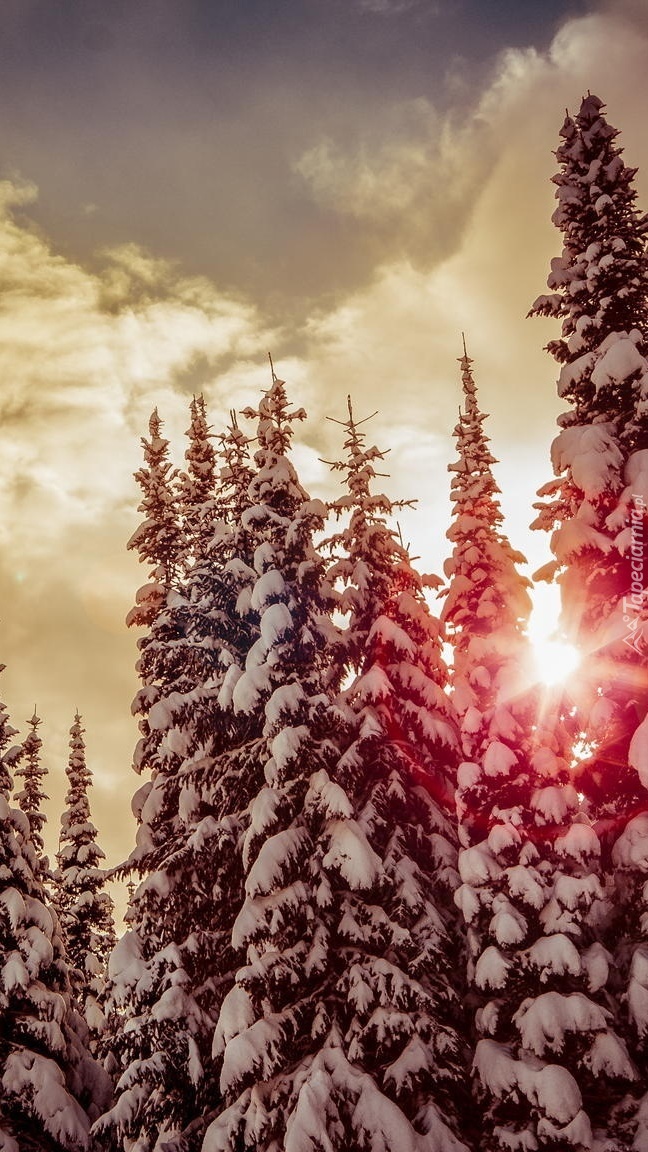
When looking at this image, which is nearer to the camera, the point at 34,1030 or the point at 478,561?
the point at 34,1030

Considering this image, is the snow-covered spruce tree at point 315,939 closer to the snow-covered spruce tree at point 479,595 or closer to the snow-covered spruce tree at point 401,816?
the snow-covered spruce tree at point 401,816

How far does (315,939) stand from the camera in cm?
1587

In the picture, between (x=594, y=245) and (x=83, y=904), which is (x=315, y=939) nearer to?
(x=594, y=245)

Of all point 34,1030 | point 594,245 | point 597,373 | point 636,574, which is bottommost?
point 34,1030

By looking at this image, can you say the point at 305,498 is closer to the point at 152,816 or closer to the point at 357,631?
the point at 357,631

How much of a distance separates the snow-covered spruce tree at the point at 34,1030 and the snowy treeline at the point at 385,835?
7cm

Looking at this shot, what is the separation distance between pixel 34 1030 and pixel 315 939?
862cm

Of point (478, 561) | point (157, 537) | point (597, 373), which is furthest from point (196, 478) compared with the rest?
point (597, 373)

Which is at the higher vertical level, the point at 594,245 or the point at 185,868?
the point at 594,245

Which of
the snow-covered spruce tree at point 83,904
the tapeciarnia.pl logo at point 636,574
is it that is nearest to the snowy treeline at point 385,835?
the tapeciarnia.pl logo at point 636,574

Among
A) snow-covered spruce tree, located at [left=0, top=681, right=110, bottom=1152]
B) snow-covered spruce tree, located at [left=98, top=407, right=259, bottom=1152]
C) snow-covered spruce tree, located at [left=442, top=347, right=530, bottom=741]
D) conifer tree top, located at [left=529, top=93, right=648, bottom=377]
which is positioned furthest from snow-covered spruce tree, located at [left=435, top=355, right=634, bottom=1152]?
snow-covered spruce tree, located at [left=0, top=681, right=110, bottom=1152]

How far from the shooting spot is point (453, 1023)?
1788 centimetres

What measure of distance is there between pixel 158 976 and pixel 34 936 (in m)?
3.35

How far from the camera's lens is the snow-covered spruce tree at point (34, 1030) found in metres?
18.9
